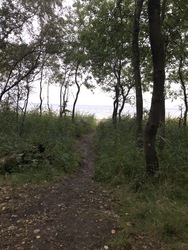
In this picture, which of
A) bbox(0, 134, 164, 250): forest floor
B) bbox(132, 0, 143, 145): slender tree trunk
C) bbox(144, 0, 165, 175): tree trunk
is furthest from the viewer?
bbox(132, 0, 143, 145): slender tree trunk

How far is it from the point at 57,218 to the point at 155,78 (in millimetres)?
3143

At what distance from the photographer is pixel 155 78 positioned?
4.63 m

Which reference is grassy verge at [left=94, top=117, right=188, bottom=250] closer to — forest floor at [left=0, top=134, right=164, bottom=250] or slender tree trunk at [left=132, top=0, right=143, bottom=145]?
forest floor at [left=0, top=134, right=164, bottom=250]

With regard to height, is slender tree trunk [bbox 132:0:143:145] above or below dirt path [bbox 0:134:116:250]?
above

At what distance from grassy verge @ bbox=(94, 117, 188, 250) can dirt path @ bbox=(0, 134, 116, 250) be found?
28cm

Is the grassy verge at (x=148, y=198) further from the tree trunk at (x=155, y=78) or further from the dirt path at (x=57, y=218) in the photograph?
the tree trunk at (x=155, y=78)

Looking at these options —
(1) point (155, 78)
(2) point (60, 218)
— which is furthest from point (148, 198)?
(1) point (155, 78)

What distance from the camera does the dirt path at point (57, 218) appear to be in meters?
3.10

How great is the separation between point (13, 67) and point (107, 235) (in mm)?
9498

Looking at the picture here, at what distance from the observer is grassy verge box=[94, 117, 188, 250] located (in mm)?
3100

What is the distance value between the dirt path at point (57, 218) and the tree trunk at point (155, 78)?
125 centimetres

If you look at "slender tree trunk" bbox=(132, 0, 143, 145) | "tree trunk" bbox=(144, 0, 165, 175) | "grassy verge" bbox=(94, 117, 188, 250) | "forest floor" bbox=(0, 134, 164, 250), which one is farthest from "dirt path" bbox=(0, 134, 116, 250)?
"slender tree trunk" bbox=(132, 0, 143, 145)

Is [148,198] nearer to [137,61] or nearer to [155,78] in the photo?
[155,78]

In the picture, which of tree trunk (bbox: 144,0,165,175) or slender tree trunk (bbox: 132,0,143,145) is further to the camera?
slender tree trunk (bbox: 132,0,143,145)
